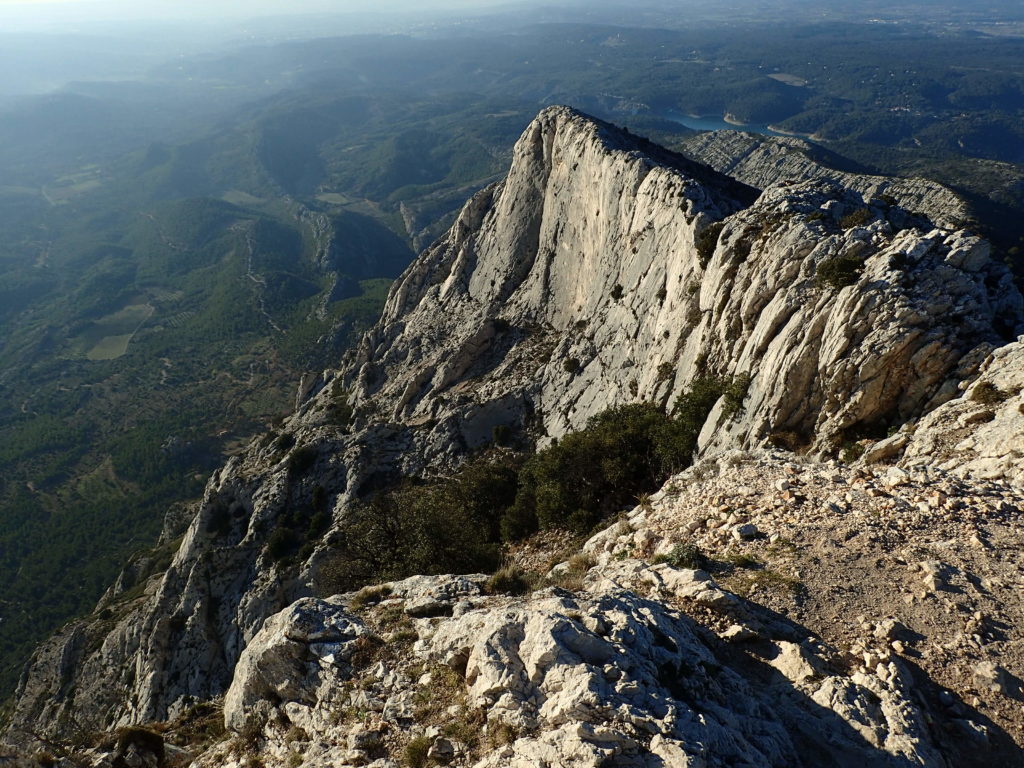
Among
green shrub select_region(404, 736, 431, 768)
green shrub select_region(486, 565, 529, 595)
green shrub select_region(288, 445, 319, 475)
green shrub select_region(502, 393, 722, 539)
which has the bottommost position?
green shrub select_region(288, 445, 319, 475)

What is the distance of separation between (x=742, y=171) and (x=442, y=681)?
20353cm

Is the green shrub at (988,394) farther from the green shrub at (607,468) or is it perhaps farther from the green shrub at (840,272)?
the green shrub at (607,468)

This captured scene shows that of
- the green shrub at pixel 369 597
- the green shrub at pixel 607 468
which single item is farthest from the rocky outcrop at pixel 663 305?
the green shrub at pixel 369 597

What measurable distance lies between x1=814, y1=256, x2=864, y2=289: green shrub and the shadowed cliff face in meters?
0.13

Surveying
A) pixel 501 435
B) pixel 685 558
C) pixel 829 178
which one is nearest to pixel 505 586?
pixel 685 558

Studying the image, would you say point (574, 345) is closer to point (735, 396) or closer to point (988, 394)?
point (735, 396)

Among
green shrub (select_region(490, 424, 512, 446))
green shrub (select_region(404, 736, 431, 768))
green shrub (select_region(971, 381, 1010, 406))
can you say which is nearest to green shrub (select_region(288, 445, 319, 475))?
green shrub (select_region(490, 424, 512, 446))

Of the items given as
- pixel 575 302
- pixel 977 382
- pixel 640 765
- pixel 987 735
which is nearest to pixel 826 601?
pixel 987 735

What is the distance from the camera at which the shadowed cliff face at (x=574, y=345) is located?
27.0m

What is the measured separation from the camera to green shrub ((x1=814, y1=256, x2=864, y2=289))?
2895cm

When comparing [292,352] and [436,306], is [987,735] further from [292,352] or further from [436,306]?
[292,352]

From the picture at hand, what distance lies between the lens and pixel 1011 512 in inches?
734

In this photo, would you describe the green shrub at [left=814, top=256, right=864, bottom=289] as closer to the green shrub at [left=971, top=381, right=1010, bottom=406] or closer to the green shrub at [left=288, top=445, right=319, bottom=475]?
the green shrub at [left=971, top=381, right=1010, bottom=406]

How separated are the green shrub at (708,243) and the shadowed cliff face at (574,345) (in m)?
0.12
